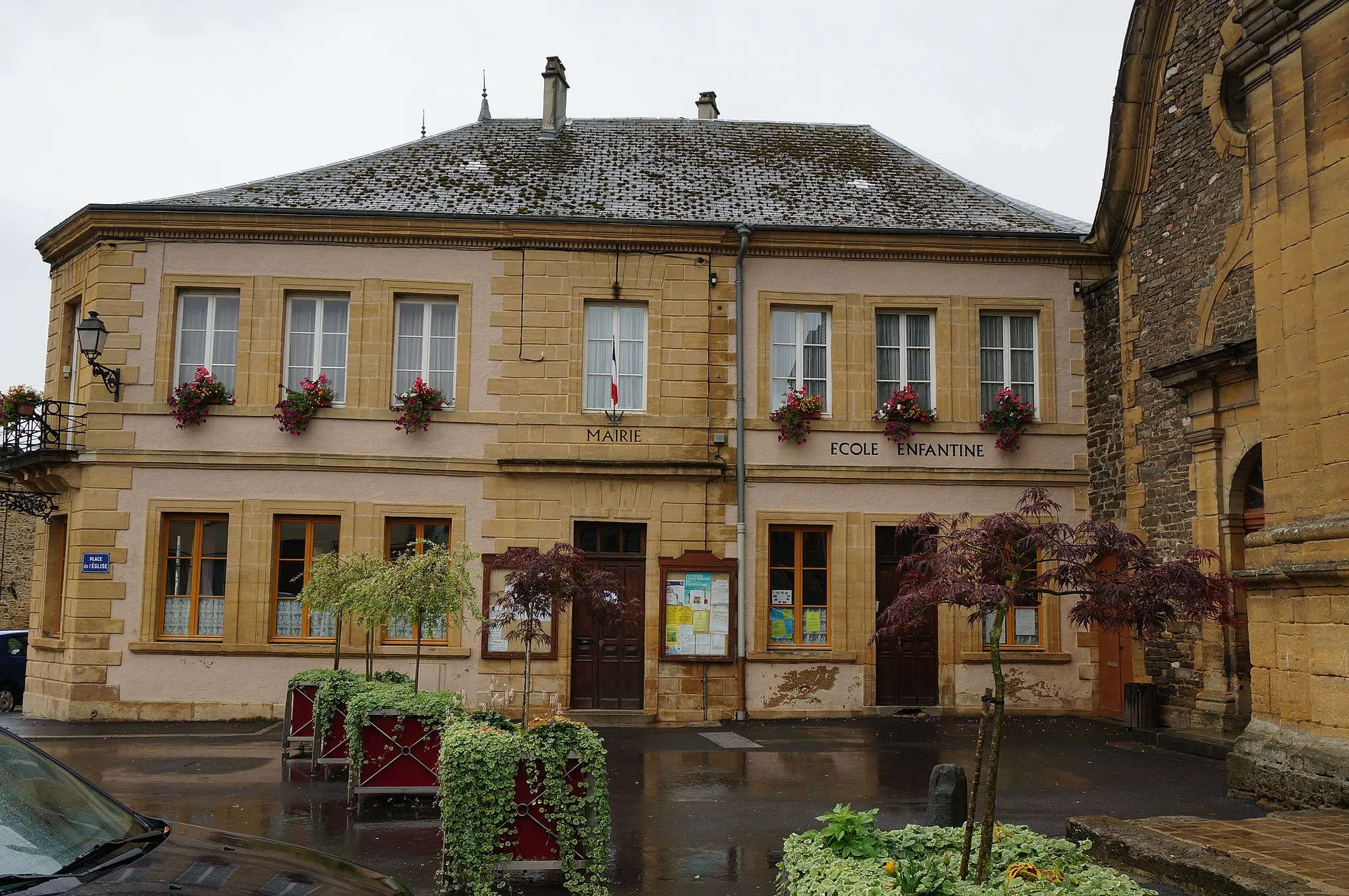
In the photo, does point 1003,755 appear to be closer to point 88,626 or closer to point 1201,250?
point 1201,250

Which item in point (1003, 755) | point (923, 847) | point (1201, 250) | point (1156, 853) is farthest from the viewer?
point (1201, 250)

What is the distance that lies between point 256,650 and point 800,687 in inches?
308

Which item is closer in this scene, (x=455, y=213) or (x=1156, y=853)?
(x=1156, y=853)

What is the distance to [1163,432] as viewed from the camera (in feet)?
48.8

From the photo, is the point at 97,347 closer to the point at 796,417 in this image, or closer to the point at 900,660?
the point at 796,417

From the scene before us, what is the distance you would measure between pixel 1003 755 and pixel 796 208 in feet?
29.2

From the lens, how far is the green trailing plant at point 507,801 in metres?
7.06

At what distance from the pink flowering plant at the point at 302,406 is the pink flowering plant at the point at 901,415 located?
8.20 metres

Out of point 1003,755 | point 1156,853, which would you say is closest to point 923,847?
point 1156,853

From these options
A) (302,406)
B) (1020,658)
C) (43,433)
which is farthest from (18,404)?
(1020,658)

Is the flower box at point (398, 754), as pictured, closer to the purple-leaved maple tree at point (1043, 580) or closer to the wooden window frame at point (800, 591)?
the purple-leaved maple tree at point (1043, 580)

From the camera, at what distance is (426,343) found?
16.9 metres

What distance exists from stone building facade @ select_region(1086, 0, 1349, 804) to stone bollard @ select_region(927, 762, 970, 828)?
285 cm

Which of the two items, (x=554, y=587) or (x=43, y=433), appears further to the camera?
(x=43, y=433)
